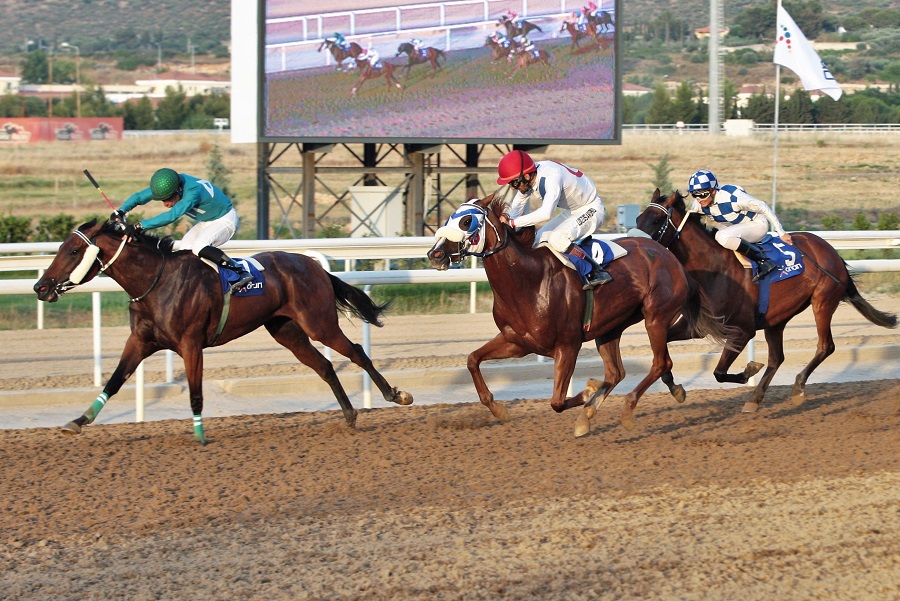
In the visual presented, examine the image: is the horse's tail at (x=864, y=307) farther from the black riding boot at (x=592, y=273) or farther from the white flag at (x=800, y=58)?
the white flag at (x=800, y=58)

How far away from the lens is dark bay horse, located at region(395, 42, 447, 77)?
17.3 meters

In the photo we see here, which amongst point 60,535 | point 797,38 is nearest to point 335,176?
point 797,38

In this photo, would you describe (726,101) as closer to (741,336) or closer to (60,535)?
(741,336)

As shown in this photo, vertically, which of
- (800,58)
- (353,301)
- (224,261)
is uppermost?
(800,58)

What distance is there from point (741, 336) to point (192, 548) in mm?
4335

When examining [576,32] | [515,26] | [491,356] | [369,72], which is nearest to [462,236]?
[491,356]

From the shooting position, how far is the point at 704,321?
7.73m

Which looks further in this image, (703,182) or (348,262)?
(348,262)

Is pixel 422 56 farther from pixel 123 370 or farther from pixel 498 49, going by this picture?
pixel 123 370

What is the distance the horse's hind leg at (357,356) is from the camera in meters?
7.21

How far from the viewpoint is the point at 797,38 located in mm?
19812

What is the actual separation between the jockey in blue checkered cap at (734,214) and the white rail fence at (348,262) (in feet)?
5.19

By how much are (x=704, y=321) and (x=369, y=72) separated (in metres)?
10.5

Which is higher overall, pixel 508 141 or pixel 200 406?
pixel 508 141
